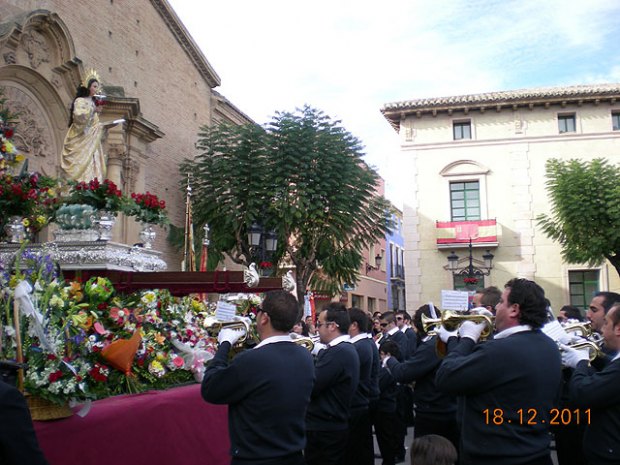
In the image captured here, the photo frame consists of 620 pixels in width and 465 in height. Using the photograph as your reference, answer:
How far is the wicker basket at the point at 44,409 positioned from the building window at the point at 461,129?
2765 centimetres

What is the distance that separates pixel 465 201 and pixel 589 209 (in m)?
5.89

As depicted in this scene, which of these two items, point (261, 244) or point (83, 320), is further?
point (261, 244)

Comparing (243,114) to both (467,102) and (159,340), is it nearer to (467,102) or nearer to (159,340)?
(467,102)

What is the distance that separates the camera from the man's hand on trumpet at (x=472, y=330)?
4.20 m

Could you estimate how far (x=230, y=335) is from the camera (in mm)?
4543

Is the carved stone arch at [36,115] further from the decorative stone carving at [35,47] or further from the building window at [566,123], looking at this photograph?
the building window at [566,123]

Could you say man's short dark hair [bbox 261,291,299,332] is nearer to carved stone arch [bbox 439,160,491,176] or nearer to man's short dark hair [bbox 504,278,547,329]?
man's short dark hair [bbox 504,278,547,329]

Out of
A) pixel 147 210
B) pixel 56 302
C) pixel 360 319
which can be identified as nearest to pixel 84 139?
pixel 147 210

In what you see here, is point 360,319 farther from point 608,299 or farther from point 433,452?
point 433,452

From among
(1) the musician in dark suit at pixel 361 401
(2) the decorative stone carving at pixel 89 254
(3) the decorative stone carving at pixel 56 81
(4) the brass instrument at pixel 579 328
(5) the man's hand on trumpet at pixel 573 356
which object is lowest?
(1) the musician in dark suit at pixel 361 401

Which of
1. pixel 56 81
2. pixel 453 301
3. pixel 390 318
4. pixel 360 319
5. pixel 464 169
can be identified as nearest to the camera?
pixel 453 301

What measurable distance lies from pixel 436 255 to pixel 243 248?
11.8 metres

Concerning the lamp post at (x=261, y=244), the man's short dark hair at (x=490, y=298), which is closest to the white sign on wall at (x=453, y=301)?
the man's short dark hair at (x=490, y=298)

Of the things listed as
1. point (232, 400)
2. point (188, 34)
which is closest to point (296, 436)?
point (232, 400)
